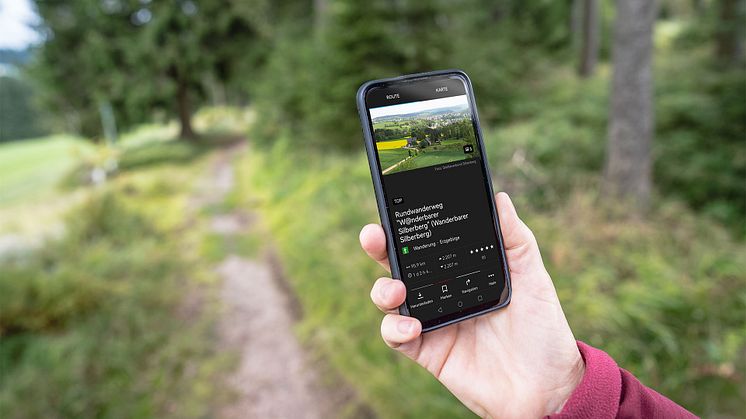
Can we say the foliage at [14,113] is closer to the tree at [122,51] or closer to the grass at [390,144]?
the tree at [122,51]

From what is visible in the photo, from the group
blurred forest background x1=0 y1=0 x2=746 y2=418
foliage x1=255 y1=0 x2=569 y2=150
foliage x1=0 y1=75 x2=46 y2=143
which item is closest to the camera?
blurred forest background x1=0 y1=0 x2=746 y2=418

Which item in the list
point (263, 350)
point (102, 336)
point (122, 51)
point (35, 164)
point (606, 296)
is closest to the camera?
point (606, 296)

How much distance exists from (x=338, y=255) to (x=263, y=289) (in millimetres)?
1504

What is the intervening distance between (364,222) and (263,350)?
2048mm

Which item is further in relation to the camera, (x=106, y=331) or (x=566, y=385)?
(x=106, y=331)

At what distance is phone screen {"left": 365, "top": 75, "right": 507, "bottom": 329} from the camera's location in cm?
171

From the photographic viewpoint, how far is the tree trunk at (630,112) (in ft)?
17.0

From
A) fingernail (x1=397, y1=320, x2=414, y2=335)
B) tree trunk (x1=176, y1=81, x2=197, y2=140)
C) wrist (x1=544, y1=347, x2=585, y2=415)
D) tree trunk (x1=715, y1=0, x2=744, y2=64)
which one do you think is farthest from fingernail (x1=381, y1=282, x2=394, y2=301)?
tree trunk (x1=176, y1=81, x2=197, y2=140)

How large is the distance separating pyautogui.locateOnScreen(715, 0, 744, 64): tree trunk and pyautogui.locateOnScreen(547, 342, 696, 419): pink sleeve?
9.77m

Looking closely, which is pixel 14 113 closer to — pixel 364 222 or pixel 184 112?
pixel 184 112

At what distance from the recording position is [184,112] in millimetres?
20359

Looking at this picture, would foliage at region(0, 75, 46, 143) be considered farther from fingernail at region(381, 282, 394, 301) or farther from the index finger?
fingernail at region(381, 282, 394, 301)

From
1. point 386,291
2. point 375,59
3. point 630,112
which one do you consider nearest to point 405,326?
point 386,291

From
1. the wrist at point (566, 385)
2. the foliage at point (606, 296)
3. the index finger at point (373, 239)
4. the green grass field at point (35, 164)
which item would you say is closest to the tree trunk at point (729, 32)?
the foliage at point (606, 296)
